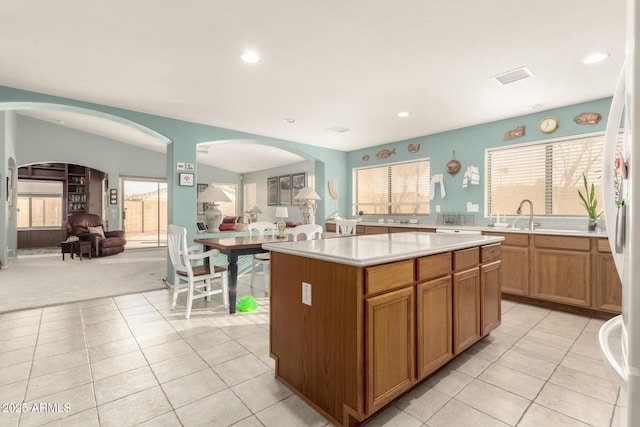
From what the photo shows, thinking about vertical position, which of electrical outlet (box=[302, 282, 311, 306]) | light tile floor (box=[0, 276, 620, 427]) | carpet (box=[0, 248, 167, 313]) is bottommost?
light tile floor (box=[0, 276, 620, 427])

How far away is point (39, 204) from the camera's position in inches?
340

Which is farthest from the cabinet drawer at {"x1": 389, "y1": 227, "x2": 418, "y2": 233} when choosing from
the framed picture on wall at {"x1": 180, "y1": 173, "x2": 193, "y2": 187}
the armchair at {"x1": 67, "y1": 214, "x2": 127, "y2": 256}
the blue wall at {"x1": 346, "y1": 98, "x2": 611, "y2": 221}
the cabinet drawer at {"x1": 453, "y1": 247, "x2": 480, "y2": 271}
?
the armchair at {"x1": 67, "y1": 214, "x2": 127, "y2": 256}

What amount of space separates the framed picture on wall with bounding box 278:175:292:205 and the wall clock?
6.58 metres

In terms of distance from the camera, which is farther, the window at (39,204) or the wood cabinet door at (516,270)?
the window at (39,204)

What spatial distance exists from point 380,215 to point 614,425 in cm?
487

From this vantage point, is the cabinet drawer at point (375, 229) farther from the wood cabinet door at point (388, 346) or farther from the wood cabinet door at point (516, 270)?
the wood cabinet door at point (388, 346)

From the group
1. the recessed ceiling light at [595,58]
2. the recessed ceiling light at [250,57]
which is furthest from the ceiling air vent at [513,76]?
the recessed ceiling light at [250,57]

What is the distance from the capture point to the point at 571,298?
3.37 meters

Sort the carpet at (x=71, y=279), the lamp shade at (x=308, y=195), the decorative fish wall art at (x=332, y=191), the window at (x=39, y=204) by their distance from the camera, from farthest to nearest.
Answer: the window at (x=39, y=204) < the decorative fish wall art at (x=332, y=191) < the lamp shade at (x=308, y=195) < the carpet at (x=71, y=279)

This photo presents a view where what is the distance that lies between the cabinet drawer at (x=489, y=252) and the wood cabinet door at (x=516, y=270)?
4.52 ft

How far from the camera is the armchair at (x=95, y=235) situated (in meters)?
7.07

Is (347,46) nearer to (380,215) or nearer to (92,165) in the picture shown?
(380,215)

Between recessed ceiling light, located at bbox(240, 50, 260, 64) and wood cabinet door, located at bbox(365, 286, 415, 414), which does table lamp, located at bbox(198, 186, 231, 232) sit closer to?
recessed ceiling light, located at bbox(240, 50, 260, 64)

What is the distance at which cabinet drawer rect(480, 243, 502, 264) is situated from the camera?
2.46 m
